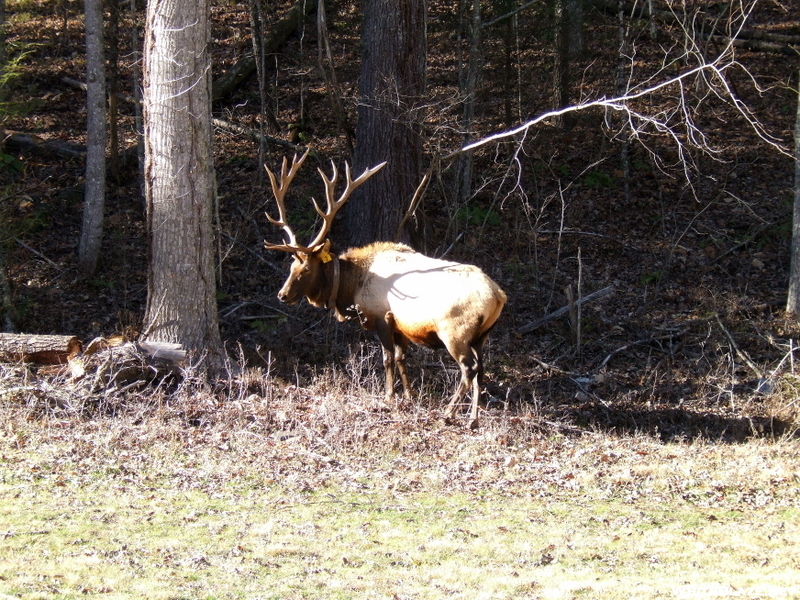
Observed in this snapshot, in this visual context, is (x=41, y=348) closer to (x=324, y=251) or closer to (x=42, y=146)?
(x=324, y=251)

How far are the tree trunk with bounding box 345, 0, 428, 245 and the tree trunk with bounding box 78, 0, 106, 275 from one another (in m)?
5.05

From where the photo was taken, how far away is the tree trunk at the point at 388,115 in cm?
1424

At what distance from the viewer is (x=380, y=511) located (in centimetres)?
704

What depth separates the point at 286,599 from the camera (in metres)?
5.26

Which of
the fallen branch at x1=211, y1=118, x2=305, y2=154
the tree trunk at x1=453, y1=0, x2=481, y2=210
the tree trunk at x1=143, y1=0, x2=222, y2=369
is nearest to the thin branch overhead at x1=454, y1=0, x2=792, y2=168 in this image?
the tree trunk at x1=453, y1=0, x2=481, y2=210

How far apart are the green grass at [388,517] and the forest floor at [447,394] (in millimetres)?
31

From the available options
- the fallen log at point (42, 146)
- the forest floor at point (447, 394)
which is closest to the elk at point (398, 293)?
the forest floor at point (447, 394)

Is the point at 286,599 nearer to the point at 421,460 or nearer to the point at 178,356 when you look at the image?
the point at 421,460

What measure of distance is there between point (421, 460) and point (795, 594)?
12.6 feet

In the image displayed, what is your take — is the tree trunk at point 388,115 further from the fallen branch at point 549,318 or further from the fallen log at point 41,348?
the fallen log at point 41,348

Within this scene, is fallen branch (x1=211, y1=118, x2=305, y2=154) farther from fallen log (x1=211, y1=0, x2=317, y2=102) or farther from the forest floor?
fallen log (x1=211, y1=0, x2=317, y2=102)

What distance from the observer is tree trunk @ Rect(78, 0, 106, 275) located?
1584 centimetres

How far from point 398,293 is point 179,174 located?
306cm

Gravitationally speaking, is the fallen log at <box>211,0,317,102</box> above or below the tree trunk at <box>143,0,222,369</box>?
above
